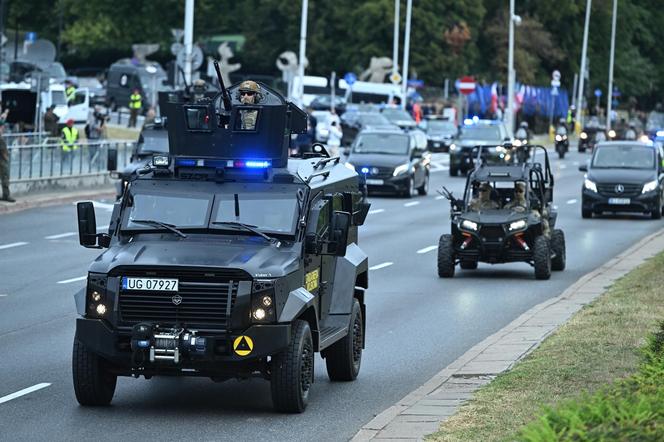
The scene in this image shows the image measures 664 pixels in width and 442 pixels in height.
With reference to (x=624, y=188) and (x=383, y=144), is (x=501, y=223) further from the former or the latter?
(x=383, y=144)

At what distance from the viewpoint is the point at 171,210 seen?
44.6 feet

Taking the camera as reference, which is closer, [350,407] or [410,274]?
[350,407]

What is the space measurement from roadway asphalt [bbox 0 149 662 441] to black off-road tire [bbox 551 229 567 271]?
29 cm

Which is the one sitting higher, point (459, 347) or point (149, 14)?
point (149, 14)

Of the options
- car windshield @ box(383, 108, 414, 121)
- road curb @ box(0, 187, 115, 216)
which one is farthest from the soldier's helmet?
car windshield @ box(383, 108, 414, 121)

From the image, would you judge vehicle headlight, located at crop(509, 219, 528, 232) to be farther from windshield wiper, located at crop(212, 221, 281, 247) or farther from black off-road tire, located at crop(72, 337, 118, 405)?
black off-road tire, located at crop(72, 337, 118, 405)

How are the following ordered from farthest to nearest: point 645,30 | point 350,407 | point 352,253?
point 645,30 < point 352,253 < point 350,407

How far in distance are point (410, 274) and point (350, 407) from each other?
41.7 feet

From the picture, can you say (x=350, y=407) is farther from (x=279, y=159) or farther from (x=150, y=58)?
(x=150, y=58)

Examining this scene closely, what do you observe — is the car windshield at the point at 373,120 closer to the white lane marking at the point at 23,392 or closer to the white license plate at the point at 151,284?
the white lane marking at the point at 23,392

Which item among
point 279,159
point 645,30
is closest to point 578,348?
point 279,159

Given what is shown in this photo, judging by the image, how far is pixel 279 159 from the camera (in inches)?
551

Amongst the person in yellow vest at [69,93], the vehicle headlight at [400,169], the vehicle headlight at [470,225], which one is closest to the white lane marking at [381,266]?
the vehicle headlight at [470,225]

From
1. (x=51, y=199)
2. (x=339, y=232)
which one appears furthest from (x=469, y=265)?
(x=51, y=199)
